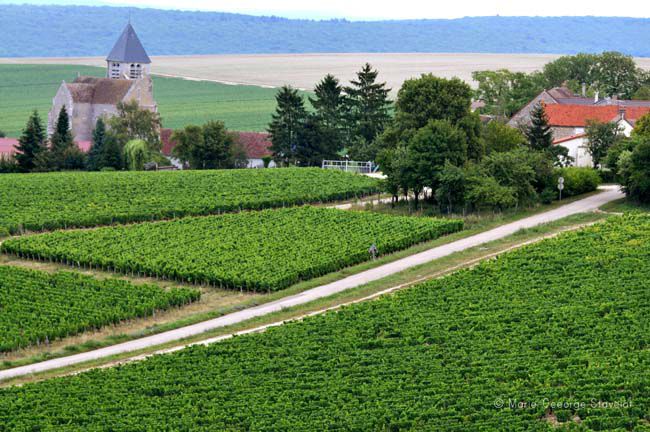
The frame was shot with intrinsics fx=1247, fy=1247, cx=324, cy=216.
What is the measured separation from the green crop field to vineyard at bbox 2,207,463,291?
Answer: 7158 cm

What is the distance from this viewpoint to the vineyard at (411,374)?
1387 inches

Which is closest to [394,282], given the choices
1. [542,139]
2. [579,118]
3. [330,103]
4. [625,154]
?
[625,154]

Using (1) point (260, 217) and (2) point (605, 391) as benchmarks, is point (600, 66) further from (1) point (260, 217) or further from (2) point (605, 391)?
(2) point (605, 391)

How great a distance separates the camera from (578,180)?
72.9 meters

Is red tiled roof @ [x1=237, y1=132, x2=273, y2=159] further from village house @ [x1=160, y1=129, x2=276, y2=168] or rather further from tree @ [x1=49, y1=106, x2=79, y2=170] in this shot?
tree @ [x1=49, y1=106, x2=79, y2=170]

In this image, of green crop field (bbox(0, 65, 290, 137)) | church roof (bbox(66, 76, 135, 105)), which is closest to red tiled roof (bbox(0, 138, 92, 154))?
church roof (bbox(66, 76, 135, 105))

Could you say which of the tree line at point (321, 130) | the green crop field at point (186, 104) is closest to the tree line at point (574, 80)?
the tree line at point (321, 130)

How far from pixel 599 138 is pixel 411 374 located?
47.9 metres

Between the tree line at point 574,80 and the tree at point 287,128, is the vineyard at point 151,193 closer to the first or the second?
the tree at point 287,128

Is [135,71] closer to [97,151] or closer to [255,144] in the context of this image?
[255,144]

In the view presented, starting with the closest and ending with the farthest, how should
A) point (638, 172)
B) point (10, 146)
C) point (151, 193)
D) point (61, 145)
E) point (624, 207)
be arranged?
point (638, 172) < point (624, 207) < point (151, 193) < point (61, 145) < point (10, 146)

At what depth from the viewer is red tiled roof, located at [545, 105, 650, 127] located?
306 ft

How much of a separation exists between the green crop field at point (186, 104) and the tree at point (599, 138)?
63.3m

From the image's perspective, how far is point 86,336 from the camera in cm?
4712
